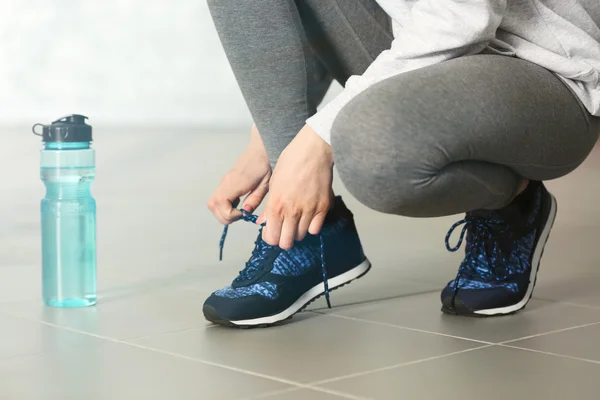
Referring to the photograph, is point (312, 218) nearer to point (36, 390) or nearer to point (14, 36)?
point (36, 390)

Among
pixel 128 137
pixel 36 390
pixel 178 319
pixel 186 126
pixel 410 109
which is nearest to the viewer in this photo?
pixel 36 390

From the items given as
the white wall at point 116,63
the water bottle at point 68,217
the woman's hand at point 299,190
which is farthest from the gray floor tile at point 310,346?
the white wall at point 116,63

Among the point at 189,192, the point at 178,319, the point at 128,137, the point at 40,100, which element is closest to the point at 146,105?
the point at 40,100

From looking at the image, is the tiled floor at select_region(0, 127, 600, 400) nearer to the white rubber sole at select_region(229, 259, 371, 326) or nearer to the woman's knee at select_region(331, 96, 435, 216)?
the white rubber sole at select_region(229, 259, 371, 326)

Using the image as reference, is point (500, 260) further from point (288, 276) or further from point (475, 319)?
point (288, 276)

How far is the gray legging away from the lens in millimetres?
1116

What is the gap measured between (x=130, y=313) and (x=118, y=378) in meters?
0.39

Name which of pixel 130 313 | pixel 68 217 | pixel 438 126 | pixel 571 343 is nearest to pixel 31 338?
pixel 130 313

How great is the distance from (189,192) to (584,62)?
2112mm

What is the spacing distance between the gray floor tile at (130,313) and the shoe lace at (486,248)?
1.32ft

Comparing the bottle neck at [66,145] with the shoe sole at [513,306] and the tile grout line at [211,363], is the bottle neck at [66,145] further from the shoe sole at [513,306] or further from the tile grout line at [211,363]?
the shoe sole at [513,306]

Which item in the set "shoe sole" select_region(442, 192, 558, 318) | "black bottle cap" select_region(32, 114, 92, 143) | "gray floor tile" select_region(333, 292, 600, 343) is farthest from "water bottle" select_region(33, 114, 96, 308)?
"shoe sole" select_region(442, 192, 558, 318)

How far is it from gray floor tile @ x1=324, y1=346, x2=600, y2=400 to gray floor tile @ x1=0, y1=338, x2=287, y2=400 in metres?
0.11

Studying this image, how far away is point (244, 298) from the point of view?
1.28 m
